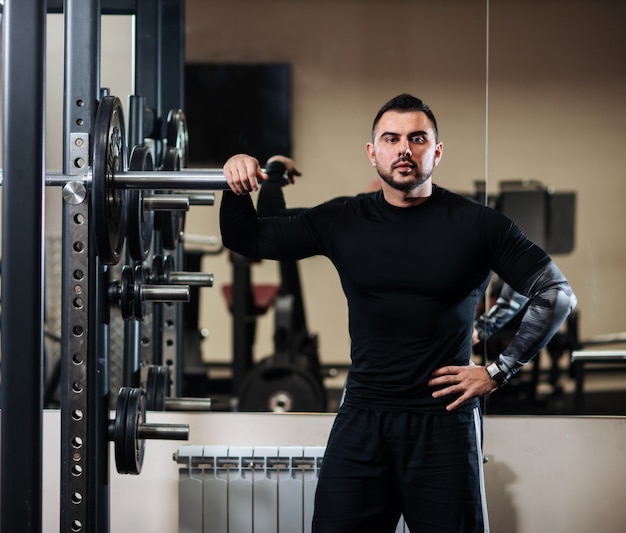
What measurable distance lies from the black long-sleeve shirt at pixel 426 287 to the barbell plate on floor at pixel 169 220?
631 millimetres

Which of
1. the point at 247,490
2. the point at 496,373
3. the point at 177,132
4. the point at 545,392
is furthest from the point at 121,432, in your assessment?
the point at 545,392

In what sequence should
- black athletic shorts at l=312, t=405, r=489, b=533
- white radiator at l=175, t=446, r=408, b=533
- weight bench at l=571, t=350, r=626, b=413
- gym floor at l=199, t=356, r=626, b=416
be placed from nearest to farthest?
black athletic shorts at l=312, t=405, r=489, b=533, white radiator at l=175, t=446, r=408, b=533, weight bench at l=571, t=350, r=626, b=413, gym floor at l=199, t=356, r=626, b=416

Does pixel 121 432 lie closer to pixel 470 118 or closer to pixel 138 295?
pixel 138 295

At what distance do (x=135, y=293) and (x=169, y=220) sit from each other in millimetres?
618

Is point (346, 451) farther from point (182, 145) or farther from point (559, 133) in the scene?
point (559, 133)

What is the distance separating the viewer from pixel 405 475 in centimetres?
229

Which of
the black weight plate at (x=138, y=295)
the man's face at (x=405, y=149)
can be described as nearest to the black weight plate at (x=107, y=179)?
the black weight plate at (x=138, y=295)

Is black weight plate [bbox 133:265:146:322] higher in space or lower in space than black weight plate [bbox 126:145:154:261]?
lower

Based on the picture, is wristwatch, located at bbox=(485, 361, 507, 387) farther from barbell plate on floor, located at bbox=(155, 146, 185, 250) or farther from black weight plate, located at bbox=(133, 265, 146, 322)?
barbell plate on floor, located at bbox=(155, 146, 185, 250)

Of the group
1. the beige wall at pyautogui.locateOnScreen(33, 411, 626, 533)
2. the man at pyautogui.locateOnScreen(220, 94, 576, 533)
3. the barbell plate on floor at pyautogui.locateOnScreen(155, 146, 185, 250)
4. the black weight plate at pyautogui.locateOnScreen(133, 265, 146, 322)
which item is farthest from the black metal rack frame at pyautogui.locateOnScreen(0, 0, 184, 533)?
the beige wall at pyautogui.locateOnScreen(33, 411, 626, 533)

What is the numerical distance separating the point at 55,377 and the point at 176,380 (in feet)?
3.04

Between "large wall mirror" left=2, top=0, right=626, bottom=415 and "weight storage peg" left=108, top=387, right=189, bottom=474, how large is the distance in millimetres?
1236

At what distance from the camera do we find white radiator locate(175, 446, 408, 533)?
3090 mm

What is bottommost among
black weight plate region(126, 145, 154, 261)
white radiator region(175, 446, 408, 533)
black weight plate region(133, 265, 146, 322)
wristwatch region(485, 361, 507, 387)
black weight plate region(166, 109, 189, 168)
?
white radiator region(175, 446, 408, 533)
